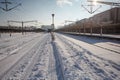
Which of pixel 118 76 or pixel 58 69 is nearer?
pixel 118 76

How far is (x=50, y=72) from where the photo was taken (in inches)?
251

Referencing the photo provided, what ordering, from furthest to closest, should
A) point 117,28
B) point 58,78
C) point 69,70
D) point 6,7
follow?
1. point 117,28
2. point 6,7
3. point 69,70
4. point 58,78

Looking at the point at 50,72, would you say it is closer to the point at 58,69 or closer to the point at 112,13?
the point at 58,69

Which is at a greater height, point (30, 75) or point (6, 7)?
point (6, 7)

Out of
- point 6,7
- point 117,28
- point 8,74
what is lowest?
point 8,74

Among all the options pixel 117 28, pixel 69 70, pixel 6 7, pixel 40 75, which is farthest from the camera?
pixel 117 28

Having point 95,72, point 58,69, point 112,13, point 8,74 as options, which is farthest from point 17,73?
point 112,13

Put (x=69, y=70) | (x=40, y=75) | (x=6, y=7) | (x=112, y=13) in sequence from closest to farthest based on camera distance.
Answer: (x=40, y=75) < (x=69, y=70) < (x=6, y=7) < (x=112, y=13)

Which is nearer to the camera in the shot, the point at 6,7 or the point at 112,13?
the point at 6,7

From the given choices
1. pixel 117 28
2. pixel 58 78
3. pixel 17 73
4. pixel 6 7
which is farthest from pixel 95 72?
pixel 117 28

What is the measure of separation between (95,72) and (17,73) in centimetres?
323

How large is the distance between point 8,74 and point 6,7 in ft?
63.4

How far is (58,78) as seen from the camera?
562cm

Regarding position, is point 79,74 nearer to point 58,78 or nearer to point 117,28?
point 58,78
